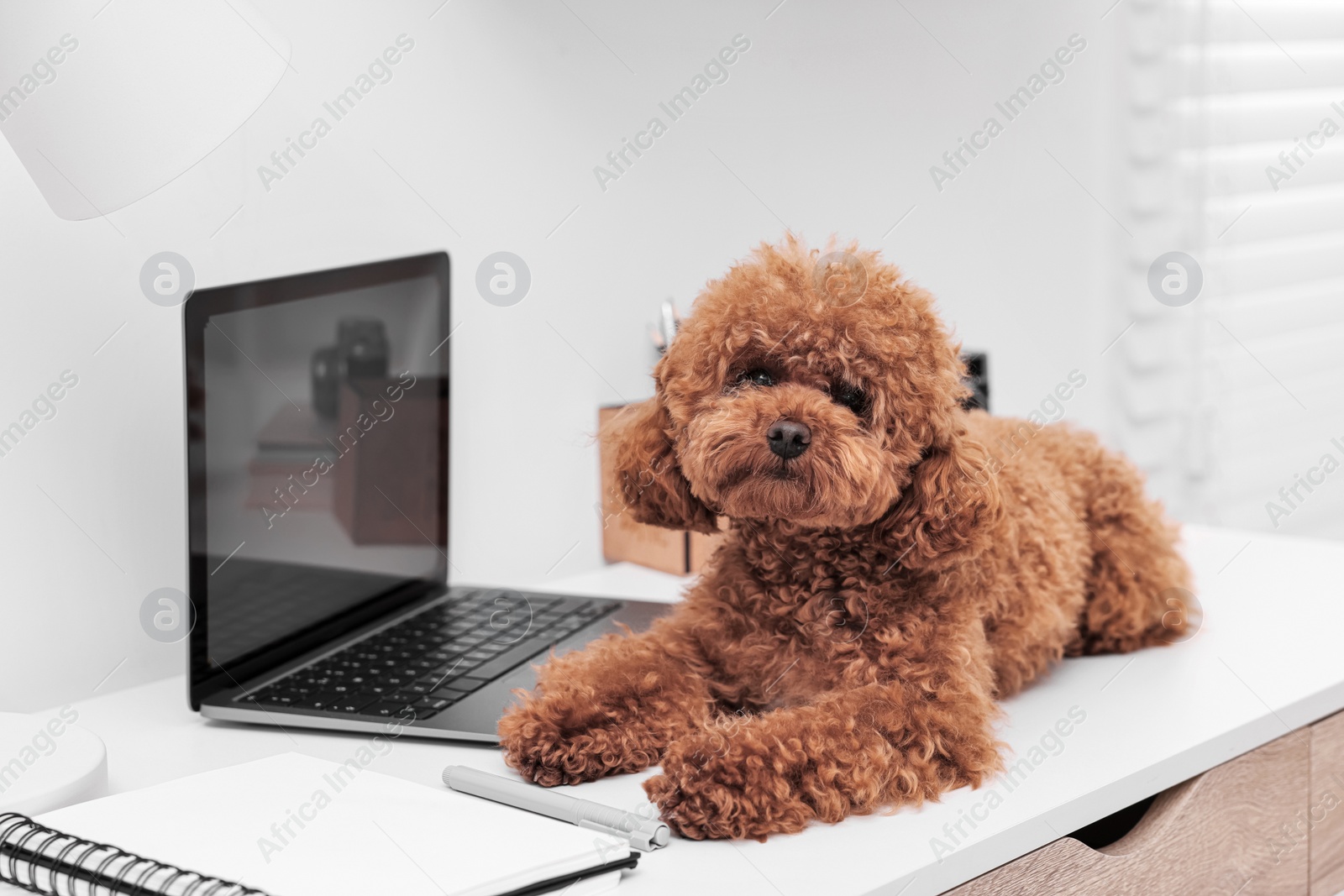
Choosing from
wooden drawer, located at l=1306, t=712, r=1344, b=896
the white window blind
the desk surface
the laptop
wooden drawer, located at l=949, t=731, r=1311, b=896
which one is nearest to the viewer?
the desk surface

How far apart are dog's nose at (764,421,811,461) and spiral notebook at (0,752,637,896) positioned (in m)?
0.31

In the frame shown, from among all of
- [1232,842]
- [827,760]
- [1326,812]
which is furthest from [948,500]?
[1326,812]

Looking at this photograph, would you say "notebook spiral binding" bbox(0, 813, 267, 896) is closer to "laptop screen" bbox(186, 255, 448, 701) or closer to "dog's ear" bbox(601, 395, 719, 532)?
"laptop screen" bbox(186, 255, 448, 701)

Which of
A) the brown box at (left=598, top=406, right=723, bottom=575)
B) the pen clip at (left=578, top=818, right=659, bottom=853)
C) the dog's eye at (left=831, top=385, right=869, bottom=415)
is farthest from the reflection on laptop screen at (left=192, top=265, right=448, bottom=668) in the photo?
the dog's eye at (left=831, top=385, right=869, bottom=415)

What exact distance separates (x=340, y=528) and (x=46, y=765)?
420 millimetres

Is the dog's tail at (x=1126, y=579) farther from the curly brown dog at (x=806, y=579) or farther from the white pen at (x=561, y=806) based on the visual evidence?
the white pen at (x=561, y=806)

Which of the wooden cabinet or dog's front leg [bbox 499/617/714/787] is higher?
dog's front leg [bbox 499/617/714/787]

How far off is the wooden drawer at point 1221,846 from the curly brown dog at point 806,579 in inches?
3.8

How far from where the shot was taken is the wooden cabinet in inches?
37.5

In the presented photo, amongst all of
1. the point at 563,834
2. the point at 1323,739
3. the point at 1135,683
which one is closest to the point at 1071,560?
the point at 1135,683

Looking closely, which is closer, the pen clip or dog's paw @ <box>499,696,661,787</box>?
the pen clip

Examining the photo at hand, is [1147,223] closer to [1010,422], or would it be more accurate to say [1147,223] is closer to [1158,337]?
[1158,337]

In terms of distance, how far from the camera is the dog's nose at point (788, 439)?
91 cm

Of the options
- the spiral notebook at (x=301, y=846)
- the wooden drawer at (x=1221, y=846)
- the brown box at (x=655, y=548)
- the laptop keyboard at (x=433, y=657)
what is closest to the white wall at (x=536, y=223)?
the brown box at (x=655, y=548)
